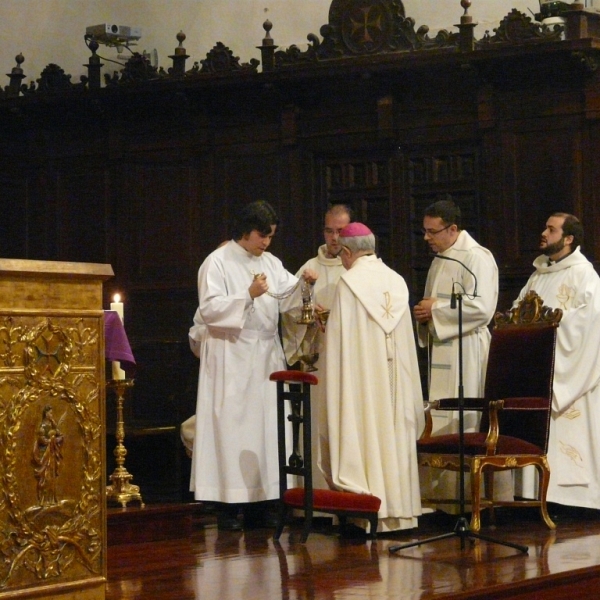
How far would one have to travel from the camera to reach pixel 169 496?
318 inches

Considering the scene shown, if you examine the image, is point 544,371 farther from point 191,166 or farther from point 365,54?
point 191,166

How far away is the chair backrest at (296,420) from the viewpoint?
20.1ft

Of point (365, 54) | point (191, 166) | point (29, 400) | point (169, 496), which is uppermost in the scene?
point (365, 54)

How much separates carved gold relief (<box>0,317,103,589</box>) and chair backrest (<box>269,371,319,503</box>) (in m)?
2.31

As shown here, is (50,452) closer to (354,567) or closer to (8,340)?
(8,340)

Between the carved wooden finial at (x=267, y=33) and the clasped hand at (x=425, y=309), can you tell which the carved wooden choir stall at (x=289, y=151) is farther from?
the clasped hand at (x=425, y=309)

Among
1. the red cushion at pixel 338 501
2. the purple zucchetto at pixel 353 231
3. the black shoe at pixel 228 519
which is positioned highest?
the purple zucchetto at pixel 353 231

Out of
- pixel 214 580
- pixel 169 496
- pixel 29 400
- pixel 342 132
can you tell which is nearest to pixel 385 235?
pixel 342 132

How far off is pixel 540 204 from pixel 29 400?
528cm

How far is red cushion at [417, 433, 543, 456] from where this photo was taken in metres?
6.46

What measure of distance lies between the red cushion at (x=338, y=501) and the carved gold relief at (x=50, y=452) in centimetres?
241

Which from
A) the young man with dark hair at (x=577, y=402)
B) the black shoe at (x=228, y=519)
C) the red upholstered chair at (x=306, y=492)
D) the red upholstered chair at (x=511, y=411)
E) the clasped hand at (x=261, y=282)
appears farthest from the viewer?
the young man with dark hair at (x=577, y=402)

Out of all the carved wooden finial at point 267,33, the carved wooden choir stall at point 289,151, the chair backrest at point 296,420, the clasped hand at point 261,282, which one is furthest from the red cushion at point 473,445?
the carved wooden finial at point 267,33

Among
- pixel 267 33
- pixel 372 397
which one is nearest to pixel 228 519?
pixel 372 397
